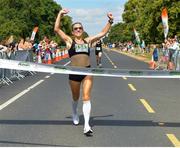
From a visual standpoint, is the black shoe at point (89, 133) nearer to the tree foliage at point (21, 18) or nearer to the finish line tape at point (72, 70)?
the finish line tape at point (72, 70)

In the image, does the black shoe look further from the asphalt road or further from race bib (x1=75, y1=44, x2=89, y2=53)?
race bib (x1=75, y1=44, x2=89, y2=53)

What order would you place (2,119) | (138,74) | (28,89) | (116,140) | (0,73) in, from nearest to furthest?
(116,140) < (138,74) < (2,119) < (28,89) < (0,73)

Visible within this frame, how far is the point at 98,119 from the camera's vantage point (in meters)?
10.1

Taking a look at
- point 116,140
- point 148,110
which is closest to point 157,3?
point 148,110

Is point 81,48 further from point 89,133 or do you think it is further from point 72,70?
point 89,133

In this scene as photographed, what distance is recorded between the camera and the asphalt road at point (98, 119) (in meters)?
7.96

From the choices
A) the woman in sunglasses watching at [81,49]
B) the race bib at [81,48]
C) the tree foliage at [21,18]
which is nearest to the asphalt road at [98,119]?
the woman in sunglasses watching at [81,49]

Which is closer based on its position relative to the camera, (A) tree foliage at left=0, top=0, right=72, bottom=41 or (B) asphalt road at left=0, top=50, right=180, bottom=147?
(B) asphalt road at left=0, top=50, right=180, bottom=147

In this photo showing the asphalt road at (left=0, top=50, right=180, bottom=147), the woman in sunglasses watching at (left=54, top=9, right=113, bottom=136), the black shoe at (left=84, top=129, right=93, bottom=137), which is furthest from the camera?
the woman in sunglasses watching at (left=54, top=9, right=113, bottom=136)

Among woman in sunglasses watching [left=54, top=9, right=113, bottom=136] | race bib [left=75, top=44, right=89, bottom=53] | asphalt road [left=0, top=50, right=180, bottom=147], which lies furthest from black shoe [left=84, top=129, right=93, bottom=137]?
race bib [left=75, top=44, right=89, bottom=53]

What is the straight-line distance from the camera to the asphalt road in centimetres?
796

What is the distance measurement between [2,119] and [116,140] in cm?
311

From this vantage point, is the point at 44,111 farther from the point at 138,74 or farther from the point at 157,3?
the point at 157,3

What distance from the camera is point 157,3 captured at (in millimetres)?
54938
